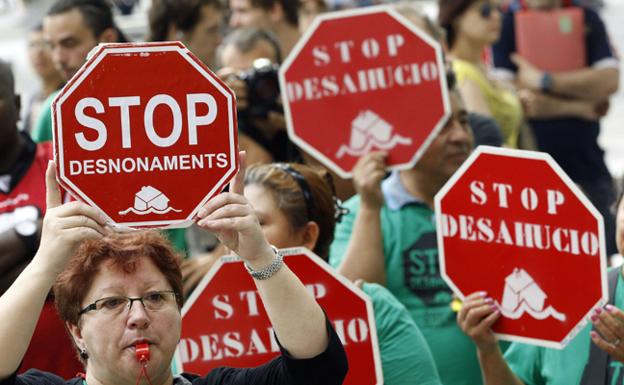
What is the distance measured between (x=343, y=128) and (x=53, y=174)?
1.90 meters

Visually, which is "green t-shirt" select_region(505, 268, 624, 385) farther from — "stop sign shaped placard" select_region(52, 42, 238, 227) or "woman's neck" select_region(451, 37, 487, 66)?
"woman's neck" select_region(451, 37, 487, 66)

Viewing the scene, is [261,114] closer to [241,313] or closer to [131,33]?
[241,313]

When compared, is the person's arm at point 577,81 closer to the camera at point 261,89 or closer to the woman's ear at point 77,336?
the camera at point 261,89

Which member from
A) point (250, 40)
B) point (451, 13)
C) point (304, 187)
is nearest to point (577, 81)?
point (451, 13)

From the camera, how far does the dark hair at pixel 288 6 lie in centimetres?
730

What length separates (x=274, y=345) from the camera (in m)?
4.13

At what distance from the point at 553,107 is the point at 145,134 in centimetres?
481

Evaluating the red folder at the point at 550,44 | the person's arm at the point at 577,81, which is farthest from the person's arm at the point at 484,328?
the red folder at the point at 550,44

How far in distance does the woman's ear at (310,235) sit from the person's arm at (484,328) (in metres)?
0.64

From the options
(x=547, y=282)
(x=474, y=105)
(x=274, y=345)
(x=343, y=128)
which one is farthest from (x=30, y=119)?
(x=547, y=282)

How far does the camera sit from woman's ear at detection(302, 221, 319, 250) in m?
4.46

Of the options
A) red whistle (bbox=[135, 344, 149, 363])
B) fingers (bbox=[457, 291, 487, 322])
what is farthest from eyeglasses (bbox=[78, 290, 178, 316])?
fingers (bbox=[457, 291, 487, 322])

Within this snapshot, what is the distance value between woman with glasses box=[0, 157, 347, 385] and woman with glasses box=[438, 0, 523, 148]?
3378 millimetres

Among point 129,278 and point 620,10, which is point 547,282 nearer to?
point 129,278
